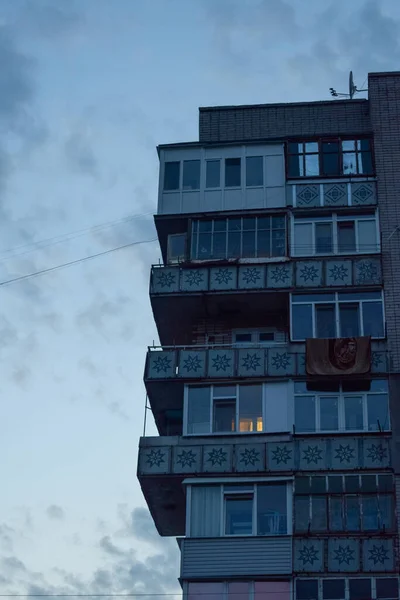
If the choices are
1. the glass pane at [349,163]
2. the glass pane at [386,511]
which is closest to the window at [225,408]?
the glass pane at [386,511]

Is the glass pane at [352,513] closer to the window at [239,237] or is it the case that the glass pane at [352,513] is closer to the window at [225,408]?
the window at [225,408]

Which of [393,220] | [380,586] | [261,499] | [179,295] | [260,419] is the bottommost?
[380,586]

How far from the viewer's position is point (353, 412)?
3588 cm

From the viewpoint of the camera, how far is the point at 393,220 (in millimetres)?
39344

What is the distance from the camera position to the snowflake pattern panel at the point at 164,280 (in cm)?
3875

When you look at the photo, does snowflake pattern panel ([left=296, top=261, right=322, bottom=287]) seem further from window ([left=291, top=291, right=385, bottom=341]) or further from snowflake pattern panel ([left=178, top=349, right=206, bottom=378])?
snowflake pattern panel ([left=178, top=349, right=206, bottom=378])

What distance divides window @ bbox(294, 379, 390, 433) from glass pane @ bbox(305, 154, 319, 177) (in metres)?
8.80

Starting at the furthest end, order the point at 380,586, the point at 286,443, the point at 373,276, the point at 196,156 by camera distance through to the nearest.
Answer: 1. the point at 196,156
2. the point at 373,276
3. the point at 286,443
4. the point at 380,586

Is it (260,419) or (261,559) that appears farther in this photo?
(260,419)

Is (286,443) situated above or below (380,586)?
above

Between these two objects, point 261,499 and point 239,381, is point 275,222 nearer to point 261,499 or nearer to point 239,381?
point 239,381

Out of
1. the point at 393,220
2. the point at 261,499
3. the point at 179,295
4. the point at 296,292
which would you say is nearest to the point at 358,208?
the point at 393,220

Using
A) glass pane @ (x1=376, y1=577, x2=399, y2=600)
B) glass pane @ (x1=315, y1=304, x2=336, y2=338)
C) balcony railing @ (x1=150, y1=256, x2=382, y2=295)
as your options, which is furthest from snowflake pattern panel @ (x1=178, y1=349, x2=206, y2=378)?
glass pane @ (x1=376, y1=577, x2=399, y2=600)

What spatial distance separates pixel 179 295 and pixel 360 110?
1070 cm
